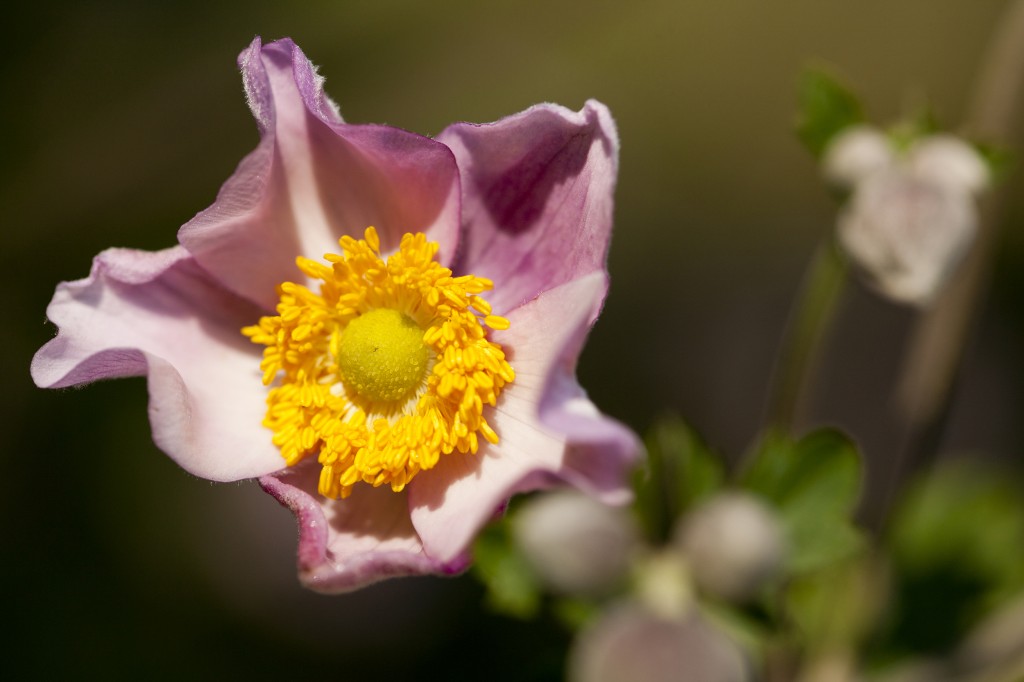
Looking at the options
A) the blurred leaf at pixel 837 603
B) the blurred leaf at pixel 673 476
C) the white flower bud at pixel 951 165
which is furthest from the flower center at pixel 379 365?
the blurred leaf at pixel 837 603

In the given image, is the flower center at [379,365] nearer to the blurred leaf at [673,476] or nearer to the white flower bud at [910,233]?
the blurred leaf at [673,476]

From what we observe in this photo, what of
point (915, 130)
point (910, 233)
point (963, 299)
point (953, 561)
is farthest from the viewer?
point (953, 561)

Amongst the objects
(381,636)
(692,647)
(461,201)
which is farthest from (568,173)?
(381,636)

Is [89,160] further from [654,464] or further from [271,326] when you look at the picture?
[654,464]

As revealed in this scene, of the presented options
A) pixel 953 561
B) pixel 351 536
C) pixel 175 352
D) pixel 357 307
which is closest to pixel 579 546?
pixel 351 536

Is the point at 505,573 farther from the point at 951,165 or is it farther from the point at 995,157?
the point at 995,157

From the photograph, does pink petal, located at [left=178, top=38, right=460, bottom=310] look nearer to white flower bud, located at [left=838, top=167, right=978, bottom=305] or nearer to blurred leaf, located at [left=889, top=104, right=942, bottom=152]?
white flower bud, located at [left=838, top=167, right=978, bottom=305]

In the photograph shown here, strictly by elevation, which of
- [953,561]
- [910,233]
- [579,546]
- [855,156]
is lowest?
[953,561]
